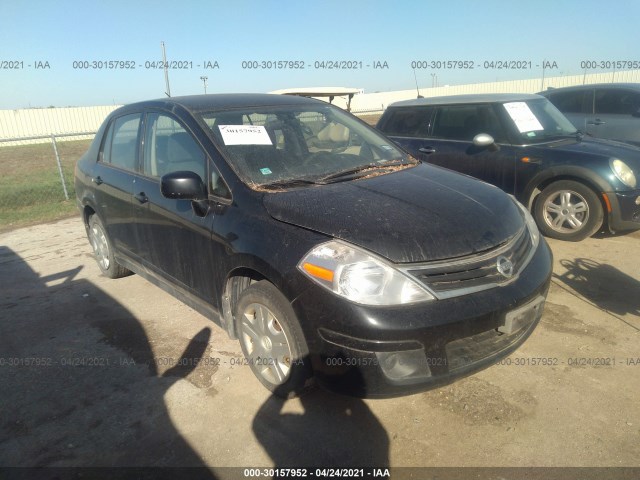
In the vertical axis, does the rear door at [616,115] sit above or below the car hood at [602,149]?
above

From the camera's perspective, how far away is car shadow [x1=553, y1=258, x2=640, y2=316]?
353 cm

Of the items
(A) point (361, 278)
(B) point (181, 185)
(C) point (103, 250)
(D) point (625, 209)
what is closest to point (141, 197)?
(B) point (181, 185)

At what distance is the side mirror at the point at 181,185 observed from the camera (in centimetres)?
266

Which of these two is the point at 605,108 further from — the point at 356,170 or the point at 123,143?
the point at 123,143

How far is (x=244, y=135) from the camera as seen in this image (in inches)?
118

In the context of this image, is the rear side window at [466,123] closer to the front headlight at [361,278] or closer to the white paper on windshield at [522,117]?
the white paper on windshield at [522,117]

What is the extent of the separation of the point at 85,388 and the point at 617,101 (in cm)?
815

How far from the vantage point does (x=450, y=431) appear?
2.32 metres

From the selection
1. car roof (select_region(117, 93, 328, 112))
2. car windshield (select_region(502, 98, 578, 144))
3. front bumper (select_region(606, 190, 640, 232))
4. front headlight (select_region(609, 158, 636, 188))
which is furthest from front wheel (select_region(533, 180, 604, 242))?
car roof (select_region(117, 93, 328, 112))

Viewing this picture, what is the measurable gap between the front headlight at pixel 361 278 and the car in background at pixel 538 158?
8.37 ft

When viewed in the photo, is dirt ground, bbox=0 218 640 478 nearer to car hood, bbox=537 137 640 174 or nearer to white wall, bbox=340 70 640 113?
car hood, bbox=537 137 640 174

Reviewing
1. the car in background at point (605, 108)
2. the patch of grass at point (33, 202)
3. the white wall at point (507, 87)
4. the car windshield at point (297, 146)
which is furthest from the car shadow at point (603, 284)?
the white wall at point (507, 87)

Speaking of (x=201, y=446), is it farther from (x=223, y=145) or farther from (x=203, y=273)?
(x=223, y=145)

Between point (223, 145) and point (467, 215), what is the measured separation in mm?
1570
